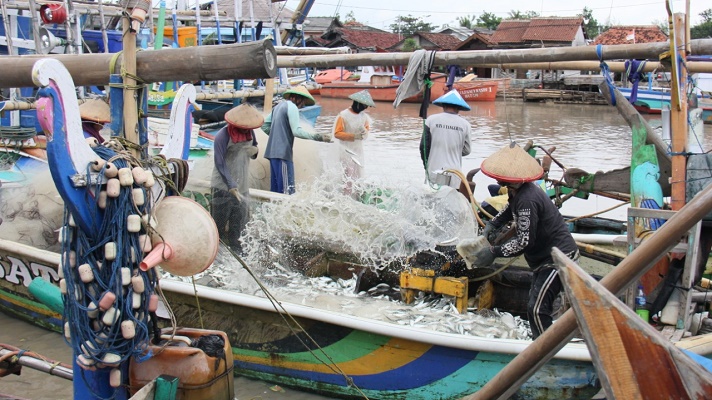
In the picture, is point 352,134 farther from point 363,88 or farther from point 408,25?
point 408,25

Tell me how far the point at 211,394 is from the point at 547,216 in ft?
8.46

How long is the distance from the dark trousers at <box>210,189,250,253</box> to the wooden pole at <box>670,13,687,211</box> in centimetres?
397

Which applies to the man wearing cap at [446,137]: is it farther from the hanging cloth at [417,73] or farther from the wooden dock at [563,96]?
the wooden dock at [563,96]

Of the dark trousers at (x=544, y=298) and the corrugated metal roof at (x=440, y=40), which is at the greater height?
the corrugated metal roof at (x=440, y=40)

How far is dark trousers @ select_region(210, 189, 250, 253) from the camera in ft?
22.0

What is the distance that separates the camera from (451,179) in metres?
7.06

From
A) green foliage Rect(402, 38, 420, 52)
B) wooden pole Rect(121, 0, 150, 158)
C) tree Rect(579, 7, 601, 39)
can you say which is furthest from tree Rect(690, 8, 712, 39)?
wooden pole Rect(121, 0, 150, 158)

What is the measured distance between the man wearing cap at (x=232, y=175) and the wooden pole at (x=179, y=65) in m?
3.13

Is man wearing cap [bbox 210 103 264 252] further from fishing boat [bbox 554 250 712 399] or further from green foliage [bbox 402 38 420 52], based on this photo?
green foliage [bbox 402 38 420 52]

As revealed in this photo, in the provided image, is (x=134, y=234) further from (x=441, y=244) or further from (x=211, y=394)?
(x=441, y=244)

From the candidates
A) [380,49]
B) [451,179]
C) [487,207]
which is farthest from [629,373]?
[380,49]

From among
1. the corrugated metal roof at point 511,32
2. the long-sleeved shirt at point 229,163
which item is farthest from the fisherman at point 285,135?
the corrugated metal roof at point 511,32

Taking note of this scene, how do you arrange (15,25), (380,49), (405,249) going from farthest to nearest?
(380,49), (15,25), (405,249)

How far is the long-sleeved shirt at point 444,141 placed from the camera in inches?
284
